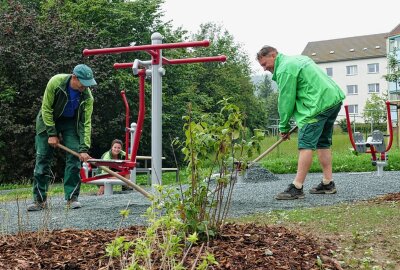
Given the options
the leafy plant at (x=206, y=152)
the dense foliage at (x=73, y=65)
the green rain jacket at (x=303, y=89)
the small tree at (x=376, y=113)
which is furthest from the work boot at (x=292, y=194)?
the small tree at (x=376, y=113)

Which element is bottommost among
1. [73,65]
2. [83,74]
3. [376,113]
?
[83,74]

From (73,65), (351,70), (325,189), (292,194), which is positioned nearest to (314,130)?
(292,194)

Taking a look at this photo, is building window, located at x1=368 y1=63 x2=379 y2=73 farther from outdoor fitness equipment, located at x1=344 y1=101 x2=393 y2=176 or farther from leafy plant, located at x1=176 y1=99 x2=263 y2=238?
leafy plant, located at x1=176 y1=99 x2=263 y2=238

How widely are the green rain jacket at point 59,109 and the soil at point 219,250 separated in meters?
2.05

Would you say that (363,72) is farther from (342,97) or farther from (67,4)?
(342,97)

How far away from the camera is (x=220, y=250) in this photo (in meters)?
2.97

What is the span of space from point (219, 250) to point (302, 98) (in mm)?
3166

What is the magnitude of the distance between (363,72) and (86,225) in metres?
67.1

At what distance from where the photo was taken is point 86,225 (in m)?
4.41

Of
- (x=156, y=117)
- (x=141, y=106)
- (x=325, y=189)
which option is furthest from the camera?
(x=325, y=189)

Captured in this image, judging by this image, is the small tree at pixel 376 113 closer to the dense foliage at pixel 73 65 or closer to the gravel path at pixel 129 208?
the dense foliage at pixel 73 65

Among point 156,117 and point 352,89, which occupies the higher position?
point 352,89

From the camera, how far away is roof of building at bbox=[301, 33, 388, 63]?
2675 inches

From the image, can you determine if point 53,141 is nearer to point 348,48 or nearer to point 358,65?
point 358,65
